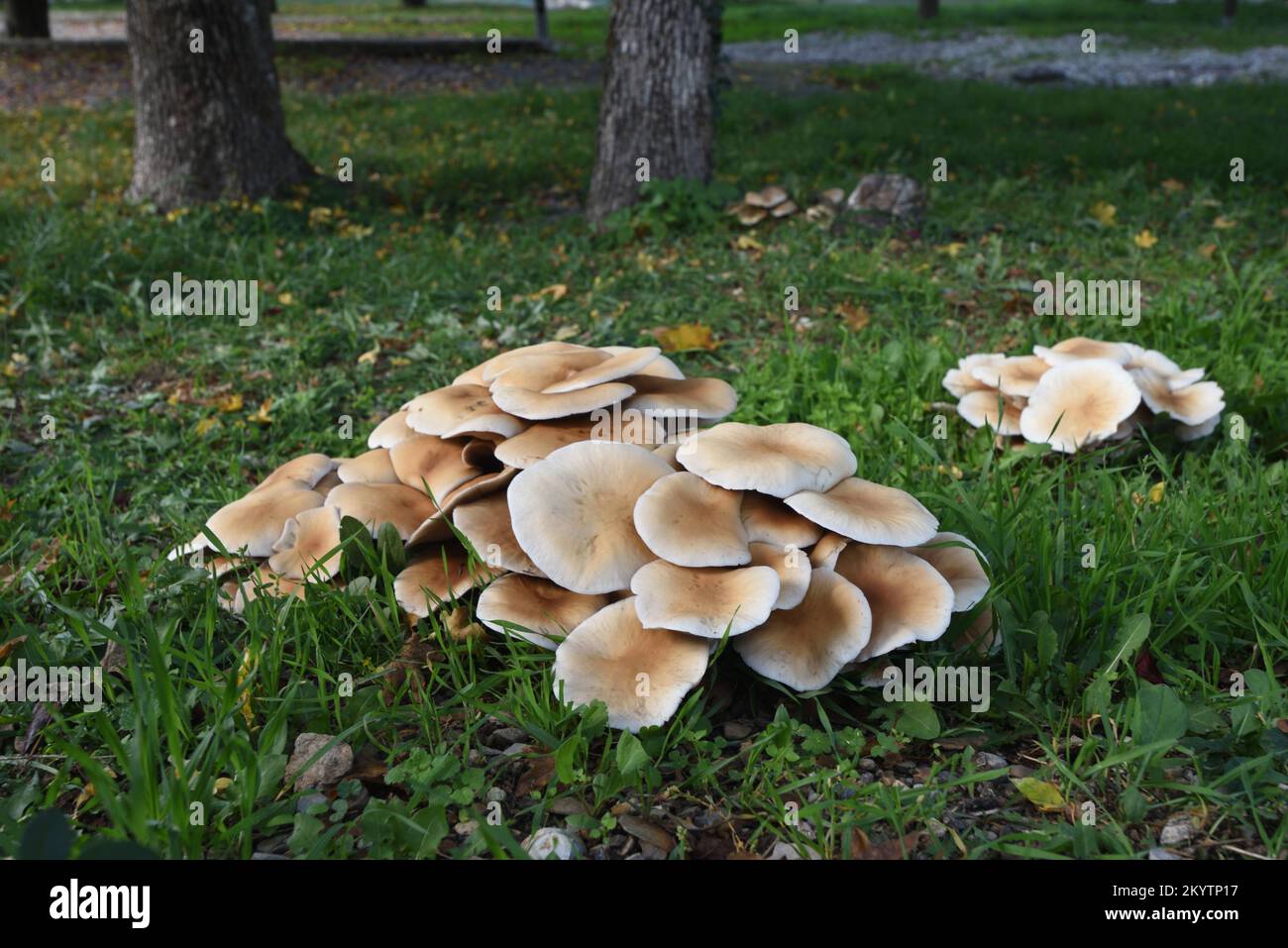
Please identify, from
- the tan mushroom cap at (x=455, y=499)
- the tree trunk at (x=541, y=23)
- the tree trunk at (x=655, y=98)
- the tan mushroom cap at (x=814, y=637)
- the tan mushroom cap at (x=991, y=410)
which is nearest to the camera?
the tan mushroom cap at (x=814, y=637)

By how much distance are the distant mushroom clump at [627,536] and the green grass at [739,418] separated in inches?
5.0

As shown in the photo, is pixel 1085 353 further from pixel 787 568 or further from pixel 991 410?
pixel 787 568

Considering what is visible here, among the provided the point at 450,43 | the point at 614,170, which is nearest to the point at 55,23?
the point at 450,43

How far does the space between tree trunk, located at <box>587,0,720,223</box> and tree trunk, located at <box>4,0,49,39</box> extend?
1664 cm

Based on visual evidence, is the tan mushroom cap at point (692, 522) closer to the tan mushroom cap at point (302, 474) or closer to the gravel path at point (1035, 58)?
the tan mushroom cap at point (302, 474)

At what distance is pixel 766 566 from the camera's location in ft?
7.73

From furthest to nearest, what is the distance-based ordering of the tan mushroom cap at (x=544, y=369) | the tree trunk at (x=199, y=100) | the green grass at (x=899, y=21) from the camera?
the green grass at (x=899, y=21)
the tree trunk at (x=199, y=100)
the tan mushroom cap at (x=544, y=369)

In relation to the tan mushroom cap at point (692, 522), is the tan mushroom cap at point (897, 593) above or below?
below

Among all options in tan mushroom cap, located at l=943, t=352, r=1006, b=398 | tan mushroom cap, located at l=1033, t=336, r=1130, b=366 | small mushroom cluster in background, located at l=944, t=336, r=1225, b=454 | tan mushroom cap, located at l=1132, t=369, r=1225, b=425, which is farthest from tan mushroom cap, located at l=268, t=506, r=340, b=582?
tan mushroom cap, located at l=1132, t=369, r=1225, b=425

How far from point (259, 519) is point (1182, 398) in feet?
11.5

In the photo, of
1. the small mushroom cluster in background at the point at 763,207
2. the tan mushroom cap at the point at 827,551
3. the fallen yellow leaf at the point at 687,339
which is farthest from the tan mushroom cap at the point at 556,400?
the small mushroom cluster in background at the point at 763,207

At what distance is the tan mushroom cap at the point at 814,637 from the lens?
7.68ft

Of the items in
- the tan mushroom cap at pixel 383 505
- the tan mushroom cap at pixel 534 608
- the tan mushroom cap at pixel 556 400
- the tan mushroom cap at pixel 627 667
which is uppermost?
the tan mushroom cap at pixel 556 400
